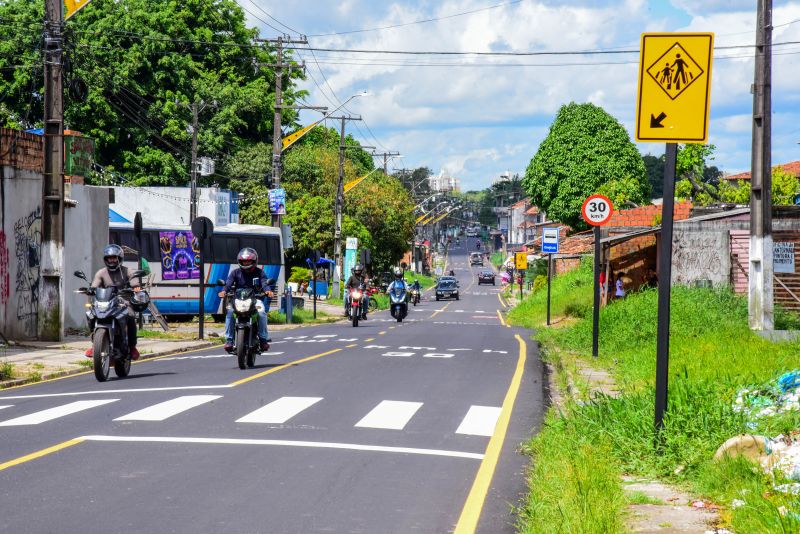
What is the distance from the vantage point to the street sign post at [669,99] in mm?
9172

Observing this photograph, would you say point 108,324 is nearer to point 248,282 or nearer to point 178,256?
point 248,282

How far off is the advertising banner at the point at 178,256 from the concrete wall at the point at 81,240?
11.3 meters

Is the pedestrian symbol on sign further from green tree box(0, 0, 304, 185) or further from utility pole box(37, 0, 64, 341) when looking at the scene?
green tree box(0, 0, 304, 185)

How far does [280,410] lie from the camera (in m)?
12.7

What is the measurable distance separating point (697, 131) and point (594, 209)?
11.6m

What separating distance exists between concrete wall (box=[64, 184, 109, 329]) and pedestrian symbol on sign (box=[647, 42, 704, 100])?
2031cm

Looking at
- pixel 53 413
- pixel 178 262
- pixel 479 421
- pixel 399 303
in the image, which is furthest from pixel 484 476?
pixel 178 262

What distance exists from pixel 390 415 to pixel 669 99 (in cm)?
518

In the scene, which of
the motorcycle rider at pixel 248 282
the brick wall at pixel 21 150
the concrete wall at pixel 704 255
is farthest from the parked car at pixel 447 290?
the motorcycle rider at pixel 248 282

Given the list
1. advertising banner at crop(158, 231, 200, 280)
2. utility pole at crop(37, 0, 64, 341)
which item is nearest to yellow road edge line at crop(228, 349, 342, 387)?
utility pole at crop(37, 0, 64, 341)

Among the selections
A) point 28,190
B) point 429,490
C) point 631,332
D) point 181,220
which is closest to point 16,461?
point 429,490

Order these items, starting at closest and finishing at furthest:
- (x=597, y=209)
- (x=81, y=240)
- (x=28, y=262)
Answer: (x=597, y=209)
(x=28, y=262)
(x=81, y=240)

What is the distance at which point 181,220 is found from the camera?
5409 cm

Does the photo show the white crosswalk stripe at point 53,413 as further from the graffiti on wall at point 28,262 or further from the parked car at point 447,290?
the parked car at point 447,290
